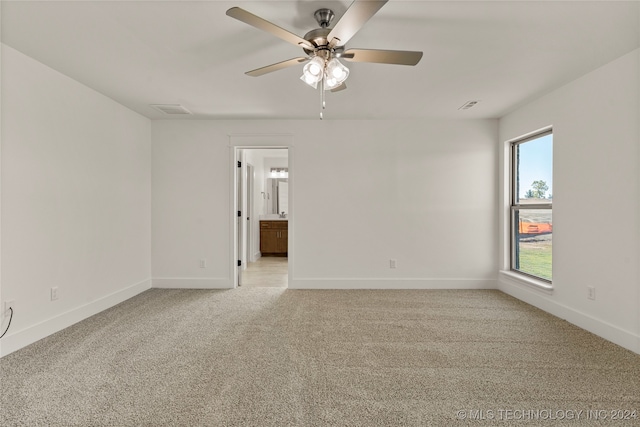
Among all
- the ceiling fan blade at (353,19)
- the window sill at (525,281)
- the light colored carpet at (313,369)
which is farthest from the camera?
the window sill at (525,281)

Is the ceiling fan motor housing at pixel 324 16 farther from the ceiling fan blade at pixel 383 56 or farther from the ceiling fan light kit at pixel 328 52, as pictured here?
the ceiling fan blade at pixel 383 56

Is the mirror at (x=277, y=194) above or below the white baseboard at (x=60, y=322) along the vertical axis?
above

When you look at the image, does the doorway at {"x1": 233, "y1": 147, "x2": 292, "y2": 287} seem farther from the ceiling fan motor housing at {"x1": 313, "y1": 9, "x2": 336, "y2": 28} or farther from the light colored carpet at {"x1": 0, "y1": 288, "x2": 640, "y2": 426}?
the ceiling fan motor housing at {"x1": 313, "y1": 9, "x2": 336, "y2": 28}

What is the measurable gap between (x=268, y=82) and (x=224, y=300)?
251 cm

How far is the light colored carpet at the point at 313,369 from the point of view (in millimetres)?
1678

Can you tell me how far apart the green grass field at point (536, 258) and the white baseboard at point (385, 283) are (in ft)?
1.71

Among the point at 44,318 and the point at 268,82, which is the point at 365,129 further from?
the point at 44,318

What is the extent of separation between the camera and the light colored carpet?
168cm

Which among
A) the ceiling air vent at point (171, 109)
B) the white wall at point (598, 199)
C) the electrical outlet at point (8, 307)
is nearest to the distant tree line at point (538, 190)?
the white wall at point (598, 199)

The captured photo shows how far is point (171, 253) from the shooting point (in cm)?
426

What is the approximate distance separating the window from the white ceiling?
0.65 m

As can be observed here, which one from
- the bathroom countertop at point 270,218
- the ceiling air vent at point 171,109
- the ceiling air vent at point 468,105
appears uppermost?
the ceiling air vent at point 468,105

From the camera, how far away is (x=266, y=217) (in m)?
7.32

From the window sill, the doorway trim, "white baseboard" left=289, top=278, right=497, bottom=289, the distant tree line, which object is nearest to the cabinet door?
the doorway trim
